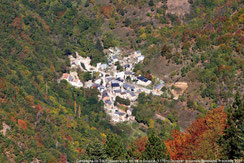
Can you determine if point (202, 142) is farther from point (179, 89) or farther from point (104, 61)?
point (104, 61)

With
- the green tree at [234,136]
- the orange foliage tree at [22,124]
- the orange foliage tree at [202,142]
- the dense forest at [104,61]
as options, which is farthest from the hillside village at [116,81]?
the green tree at [234,136]

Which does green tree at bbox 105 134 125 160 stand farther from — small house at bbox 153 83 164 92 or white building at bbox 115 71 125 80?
white building at bbox 115 71 125 80

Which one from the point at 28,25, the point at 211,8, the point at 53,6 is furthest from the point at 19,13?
the point at 211,8

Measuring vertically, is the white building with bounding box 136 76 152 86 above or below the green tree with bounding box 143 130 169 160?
above

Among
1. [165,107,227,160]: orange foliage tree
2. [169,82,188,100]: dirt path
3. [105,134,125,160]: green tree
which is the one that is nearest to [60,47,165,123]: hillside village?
[169,82,188,100]: dirt path

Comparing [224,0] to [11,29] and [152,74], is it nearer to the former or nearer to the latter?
[152,74]

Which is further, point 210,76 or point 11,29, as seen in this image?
point 11,29
